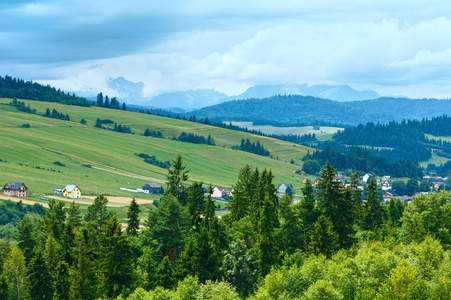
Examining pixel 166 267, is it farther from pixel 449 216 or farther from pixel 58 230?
pixel 449 216

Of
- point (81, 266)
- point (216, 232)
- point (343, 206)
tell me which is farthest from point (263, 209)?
point (81, 266)

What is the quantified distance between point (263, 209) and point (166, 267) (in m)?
16.9

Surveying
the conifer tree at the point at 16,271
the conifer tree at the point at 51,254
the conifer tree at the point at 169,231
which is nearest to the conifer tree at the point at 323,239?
the conifer tree at the point at 169,231

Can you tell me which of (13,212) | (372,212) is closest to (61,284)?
(372,212)

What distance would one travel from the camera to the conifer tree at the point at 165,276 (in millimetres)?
73500

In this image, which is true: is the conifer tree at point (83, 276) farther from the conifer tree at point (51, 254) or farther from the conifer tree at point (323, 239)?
the conifer tree at point (323, 239)

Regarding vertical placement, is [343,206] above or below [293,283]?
above

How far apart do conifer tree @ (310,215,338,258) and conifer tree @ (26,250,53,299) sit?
136 ft

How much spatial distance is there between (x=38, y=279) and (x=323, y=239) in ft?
145

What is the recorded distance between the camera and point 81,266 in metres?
79.2

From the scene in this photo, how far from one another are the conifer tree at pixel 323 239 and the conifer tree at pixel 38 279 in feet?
136

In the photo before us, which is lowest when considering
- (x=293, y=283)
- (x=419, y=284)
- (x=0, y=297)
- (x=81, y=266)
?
(x=0, y=297)

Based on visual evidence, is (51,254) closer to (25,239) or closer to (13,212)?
(25,239)

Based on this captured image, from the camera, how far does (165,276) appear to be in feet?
241
